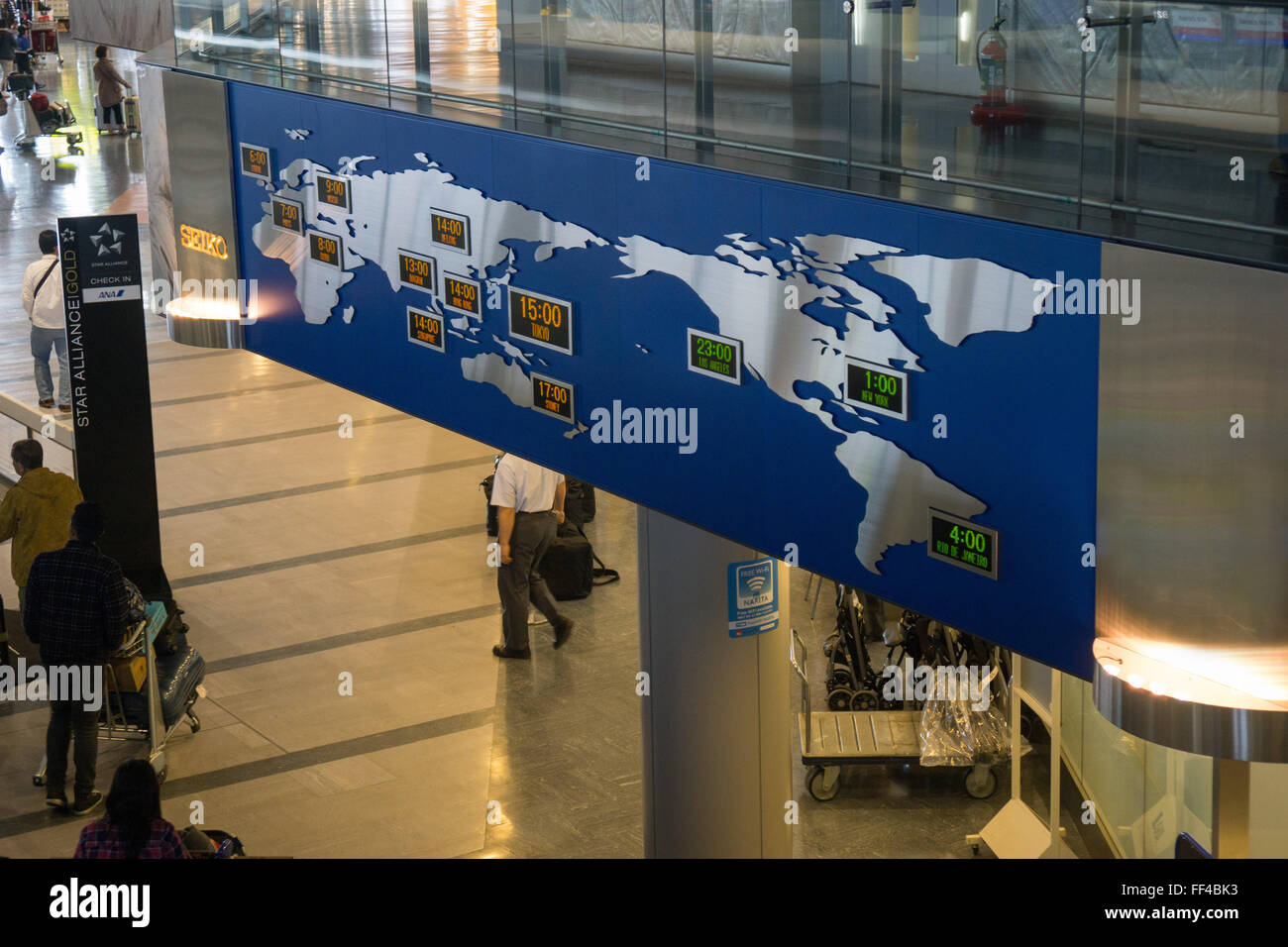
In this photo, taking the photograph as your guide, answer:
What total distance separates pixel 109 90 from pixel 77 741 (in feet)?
96.9

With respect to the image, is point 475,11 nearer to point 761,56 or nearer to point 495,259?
point 495,259

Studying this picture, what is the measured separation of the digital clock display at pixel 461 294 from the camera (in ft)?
23.6

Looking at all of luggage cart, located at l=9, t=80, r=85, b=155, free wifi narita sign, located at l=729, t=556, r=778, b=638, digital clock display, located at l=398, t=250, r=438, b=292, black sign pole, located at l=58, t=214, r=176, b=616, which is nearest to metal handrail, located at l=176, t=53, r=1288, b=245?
digital clock display, located at l=398, t=250, r=438, b=292

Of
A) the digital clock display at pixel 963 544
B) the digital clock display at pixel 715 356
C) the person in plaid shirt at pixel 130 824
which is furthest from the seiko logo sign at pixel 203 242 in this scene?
the digital clock display at pixel 963 544

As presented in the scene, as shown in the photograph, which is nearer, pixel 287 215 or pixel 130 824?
pixel 130 824

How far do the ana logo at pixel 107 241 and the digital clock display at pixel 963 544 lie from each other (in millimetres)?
7115

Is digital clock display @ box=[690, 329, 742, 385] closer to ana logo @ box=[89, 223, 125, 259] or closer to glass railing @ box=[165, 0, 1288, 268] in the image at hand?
glass railing @ box=[165, 0, 1288, 268]

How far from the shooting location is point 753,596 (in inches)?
295

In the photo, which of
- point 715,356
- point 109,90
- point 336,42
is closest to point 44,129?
point 109,90

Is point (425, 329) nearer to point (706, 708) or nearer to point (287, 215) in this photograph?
point (287, 215)

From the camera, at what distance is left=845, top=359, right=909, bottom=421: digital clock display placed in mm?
5008

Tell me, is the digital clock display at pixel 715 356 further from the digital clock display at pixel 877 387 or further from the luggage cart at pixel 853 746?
the luggage cart at pixel 853 746

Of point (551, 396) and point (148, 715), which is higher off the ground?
point (551, 396)

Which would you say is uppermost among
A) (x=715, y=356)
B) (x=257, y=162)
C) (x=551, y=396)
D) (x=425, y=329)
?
(x=257, y=162)
